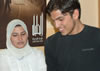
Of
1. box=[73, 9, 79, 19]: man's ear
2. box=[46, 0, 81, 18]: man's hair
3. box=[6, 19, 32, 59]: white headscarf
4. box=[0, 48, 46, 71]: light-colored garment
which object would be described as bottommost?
box=[0, 48, 46, 71]: light-colored garment

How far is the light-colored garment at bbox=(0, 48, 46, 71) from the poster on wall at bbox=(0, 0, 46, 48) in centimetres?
8

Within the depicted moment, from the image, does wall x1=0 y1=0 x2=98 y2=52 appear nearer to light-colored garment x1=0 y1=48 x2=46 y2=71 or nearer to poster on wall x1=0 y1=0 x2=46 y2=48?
poster on wall x1=0 y1=0 x2=46 y2=48

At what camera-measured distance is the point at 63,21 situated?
142cm

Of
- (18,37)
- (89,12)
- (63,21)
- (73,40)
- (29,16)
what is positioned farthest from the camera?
(89,12)

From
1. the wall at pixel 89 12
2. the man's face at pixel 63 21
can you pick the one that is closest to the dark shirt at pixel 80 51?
the man's face at pixel 63 21

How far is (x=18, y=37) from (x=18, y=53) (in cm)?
13

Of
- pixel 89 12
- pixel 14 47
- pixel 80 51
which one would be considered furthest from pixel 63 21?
pixel 89 12

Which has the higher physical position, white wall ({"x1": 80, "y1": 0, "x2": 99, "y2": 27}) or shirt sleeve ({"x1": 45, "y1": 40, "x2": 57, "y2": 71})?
white wall ({"x1": 80, "y1": 0, "x2": 99, "y2": 27})

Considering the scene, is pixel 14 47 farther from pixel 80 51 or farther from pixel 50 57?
pixel 80 51

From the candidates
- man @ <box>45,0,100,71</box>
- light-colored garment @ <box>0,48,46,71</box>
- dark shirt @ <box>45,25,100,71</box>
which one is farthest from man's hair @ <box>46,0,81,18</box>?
light-colored garment @ <box>0,48,46,71</box>

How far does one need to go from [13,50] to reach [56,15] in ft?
1.67

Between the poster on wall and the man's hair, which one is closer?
the man's hair

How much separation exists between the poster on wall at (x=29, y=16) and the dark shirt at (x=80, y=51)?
265 mm

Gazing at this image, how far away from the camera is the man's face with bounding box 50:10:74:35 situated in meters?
1.41
